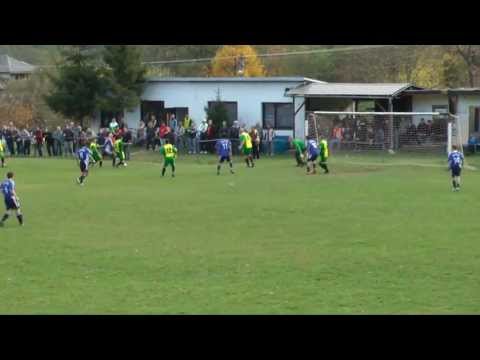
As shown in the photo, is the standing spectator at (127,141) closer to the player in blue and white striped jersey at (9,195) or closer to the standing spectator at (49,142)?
the standing spectator at (49,142)

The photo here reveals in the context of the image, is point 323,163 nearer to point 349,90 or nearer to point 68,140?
point 349,90

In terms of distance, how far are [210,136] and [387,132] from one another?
10545 millimetres

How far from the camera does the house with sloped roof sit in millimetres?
95812

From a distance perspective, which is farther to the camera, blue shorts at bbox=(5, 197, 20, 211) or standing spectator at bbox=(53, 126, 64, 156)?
standing spectator at bbox=(53, 126, 64, 156)

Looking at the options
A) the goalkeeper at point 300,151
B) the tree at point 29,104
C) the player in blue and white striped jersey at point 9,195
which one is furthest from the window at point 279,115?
the player in blue and white striped jersey at point 9,195

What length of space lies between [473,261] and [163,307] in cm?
657

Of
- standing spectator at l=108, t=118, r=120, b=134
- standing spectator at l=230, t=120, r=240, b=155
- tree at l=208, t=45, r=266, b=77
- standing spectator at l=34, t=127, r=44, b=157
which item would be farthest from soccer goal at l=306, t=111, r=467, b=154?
tree at l=208, t=45, r=266, b=77

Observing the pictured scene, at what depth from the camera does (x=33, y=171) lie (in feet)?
127

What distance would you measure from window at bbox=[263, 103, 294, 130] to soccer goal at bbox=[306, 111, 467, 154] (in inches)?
213

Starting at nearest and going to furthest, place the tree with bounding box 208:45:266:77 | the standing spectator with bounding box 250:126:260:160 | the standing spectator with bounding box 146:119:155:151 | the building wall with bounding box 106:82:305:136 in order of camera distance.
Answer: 1. the standing spectator with bounding box 250:126:260:160
2. the standing spectator with bounding box 146:119:155:151
3. the building wall with bounding box 106:82:305:136
4. the tree with bounding box 208:45:266:77

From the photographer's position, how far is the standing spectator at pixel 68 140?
48.8m

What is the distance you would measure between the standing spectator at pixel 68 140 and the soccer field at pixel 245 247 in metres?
16.0

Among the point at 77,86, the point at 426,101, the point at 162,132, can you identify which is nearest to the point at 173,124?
the point at 162,132

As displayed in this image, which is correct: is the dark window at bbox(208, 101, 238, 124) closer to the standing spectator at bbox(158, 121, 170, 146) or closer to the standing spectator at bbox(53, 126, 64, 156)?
the standing spectator at bbox(158, 121, 170, 146)
